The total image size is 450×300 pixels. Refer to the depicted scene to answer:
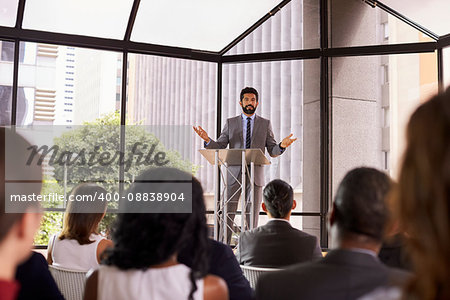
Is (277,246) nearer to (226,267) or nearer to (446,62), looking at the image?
(226,267)

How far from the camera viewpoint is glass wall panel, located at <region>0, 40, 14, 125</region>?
18.8 ft

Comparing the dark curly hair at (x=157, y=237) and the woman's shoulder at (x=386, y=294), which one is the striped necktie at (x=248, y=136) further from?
the woman's shoulder at (x=386, y=294)

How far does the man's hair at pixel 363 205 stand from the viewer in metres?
1.28

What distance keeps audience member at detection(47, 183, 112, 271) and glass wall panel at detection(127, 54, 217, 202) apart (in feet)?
11.9

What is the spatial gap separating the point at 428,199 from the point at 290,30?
5.99 m

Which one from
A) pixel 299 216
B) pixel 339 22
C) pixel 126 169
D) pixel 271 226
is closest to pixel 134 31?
pixel 126 169

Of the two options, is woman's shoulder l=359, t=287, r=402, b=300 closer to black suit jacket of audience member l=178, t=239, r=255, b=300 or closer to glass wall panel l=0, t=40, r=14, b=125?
black suit jacket of audience member l=178, t=239, r=255, b=300

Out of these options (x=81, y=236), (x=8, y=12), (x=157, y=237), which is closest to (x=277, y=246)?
(x=81, y=236)

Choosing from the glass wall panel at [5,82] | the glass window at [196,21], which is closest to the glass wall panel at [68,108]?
the glass wall panel at [5,82]

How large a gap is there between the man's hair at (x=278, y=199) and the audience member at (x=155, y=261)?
1517 mm

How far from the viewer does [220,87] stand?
651 cm

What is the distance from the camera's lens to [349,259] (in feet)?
4.00

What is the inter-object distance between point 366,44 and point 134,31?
2.77 m

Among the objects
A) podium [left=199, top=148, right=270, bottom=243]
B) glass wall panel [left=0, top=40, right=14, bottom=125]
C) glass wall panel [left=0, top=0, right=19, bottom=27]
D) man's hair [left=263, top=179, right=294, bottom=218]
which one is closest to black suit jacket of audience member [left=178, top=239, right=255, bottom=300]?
man's hair [left=263, top=179, right=294, bottom=218]
